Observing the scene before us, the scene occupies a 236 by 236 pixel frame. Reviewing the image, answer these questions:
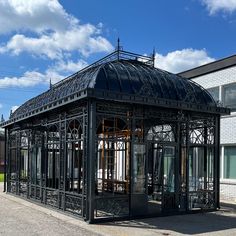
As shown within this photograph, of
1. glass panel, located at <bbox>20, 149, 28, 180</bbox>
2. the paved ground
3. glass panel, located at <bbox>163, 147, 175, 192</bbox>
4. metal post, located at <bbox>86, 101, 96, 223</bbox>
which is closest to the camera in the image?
the paved ground

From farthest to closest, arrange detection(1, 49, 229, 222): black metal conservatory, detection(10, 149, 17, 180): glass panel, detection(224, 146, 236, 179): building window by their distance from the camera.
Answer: detection(10, 149, 17, 180): glass panel
detection(224, 146, 236, 179): building window
detection(1, 49, 229, 222): black metal conservatory

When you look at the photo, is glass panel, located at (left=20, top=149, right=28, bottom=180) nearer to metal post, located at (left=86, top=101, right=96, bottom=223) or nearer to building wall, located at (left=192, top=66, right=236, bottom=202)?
metal post, located at (left=86, top=101, right=96, bottom=223)

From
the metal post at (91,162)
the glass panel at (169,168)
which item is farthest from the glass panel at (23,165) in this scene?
the metal post at (91,162)

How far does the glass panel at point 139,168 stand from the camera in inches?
496

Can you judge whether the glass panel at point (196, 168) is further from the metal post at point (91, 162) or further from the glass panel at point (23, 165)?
the glass panel at point (23, 165)

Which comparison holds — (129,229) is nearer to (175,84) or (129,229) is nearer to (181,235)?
(181,235)

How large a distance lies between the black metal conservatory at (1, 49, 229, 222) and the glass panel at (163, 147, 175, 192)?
3 centimetres

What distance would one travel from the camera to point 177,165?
13781mm

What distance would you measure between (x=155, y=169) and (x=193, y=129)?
11.1 ft

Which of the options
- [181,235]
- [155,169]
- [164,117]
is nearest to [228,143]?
[155,169]

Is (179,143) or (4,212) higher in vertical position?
(179,143)

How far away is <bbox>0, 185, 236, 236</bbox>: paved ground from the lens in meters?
10.4

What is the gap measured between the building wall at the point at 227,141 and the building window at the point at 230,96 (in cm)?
5

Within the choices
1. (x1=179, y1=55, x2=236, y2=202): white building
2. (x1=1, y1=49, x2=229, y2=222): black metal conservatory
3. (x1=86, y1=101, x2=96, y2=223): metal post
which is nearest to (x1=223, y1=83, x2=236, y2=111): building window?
(x1=179, y1=55, x2=236, y2=202): white building
